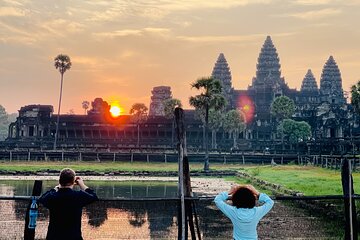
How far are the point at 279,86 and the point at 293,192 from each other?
97651 millimetres

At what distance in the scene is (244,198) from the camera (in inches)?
A: 251

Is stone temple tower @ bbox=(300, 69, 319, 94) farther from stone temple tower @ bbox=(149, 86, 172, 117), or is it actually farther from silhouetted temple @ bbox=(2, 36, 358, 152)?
stone temple tower @ bbox=(149, 86, 172, 117)

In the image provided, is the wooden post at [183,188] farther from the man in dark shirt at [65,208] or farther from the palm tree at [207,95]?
the palm tree at [207,95]

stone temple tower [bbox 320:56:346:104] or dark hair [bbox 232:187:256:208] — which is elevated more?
stone temple tower [bbox 320:56:346:104]

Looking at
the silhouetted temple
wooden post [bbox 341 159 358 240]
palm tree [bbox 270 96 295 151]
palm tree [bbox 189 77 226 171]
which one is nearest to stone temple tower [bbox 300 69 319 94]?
the silhouetted temple

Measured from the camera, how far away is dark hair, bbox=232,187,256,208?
20.8 feet

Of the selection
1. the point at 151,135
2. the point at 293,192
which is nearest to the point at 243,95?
the point at 151,135

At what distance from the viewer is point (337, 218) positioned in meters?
13.6

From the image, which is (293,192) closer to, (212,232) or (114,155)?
(212,232)

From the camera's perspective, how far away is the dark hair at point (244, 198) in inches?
250

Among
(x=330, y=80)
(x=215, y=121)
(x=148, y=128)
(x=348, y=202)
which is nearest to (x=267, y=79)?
(x=330, y=80)

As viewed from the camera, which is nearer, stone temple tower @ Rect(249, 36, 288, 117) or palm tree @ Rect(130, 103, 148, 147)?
palm tree @ Rect(130, 103, 148, 147)

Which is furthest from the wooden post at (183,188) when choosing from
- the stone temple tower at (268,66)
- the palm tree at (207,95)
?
the stone temple tower at (268,66)

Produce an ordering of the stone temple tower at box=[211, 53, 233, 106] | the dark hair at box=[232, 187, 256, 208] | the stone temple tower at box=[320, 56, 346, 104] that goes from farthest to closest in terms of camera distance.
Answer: the stone temple tower at box=[211, 53, 233, 106] < the stone temple tower at box=[320, 56, 346, 104] < the dark hair at box=[232, 187, 256, 208]
